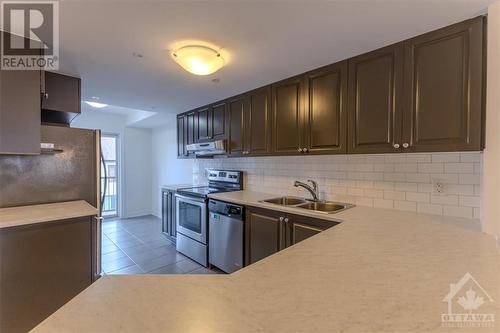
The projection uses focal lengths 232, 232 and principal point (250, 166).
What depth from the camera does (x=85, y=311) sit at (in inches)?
24.4

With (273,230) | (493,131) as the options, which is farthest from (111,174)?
(493,131)

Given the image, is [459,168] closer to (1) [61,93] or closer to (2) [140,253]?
(1) [61,93]

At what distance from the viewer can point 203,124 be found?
3.64 m

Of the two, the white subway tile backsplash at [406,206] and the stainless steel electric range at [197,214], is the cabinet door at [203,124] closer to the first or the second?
the stainless steel electric range at [197,214]

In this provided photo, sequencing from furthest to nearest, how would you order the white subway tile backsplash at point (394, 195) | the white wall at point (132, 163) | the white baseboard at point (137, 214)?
the white baseboard at point (137, 214) → the white wall at point (132, 163) → the white subway tile backsplash at point (394, 195)

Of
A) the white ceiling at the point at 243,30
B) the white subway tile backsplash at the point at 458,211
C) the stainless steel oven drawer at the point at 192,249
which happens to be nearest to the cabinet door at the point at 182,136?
the stainless steel oven drawer at the point at 192,249

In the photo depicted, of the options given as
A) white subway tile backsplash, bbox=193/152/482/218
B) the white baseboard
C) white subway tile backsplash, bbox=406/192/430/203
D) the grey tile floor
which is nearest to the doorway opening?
the white baseboard

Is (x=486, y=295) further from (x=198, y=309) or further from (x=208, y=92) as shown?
(x=208, y=92)

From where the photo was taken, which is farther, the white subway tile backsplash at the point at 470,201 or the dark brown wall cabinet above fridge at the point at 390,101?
the white subway tile backsplash at the point at 470,201

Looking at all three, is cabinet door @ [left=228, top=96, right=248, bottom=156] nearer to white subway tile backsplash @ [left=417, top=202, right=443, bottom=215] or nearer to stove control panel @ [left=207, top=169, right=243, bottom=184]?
stove control panel @ [left=207, top=169, right=243, bottom=184]

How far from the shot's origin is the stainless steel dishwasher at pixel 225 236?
2625 millimetres

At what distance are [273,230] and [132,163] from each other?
480 cm

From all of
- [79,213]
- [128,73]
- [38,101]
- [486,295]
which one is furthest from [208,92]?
[486,295]

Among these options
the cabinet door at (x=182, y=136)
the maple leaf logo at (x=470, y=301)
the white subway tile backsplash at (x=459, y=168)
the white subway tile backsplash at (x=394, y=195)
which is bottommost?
the maple leaf logo at (x=470, y=301)
